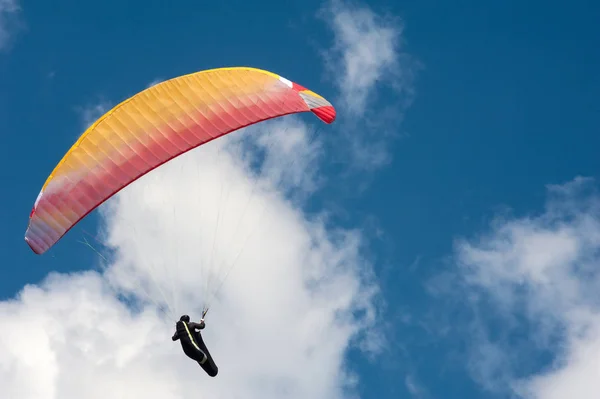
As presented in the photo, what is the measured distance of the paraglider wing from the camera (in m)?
29.7

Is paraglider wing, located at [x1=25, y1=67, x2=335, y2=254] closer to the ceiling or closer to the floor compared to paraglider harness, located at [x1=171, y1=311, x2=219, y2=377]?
closer to the ceiling

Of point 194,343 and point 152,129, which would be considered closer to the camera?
point 194,343

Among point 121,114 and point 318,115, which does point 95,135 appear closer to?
point 121,114

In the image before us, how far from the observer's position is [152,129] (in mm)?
31047

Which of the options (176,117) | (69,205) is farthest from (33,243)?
(176,117)

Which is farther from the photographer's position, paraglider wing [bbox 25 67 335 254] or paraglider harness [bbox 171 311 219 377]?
paraglider harness [bbox 171 311 219 377]

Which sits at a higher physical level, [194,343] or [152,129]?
[152,129]

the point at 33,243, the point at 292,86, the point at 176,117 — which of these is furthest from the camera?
the point at 292,86

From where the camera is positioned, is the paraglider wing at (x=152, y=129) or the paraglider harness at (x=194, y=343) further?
the paraglider harness at (x=194, y=343)

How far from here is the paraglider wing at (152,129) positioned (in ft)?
97.6

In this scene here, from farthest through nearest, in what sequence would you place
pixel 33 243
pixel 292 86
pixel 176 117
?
pixel 292 86
pixel 176 117
pixel 33 243

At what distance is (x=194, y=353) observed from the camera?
30.9m

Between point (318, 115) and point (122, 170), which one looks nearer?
point (122, 170)

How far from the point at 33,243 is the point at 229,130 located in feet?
20.8
